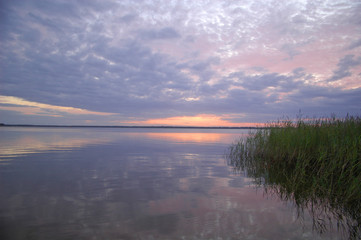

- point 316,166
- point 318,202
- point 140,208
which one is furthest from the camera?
point 316,166

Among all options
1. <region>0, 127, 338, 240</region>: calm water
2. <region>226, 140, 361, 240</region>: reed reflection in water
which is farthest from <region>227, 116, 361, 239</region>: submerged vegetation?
<region>0, 127, 338, 240</region>: calm water

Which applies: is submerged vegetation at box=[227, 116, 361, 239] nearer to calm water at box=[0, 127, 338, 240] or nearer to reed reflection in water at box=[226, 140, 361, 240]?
reed reflection in water at box=[226, 140, 361, 240]

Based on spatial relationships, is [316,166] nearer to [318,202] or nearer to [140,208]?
[318,202]

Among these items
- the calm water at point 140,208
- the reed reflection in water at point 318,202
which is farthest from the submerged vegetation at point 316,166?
the calm water at point 140,208

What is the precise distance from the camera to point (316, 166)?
7.66 meters

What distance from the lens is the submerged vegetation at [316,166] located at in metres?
5.21

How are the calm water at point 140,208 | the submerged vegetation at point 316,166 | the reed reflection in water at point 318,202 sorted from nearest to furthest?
the calm water at point 140,208, the reed reflection in water at point 318,202, the submerged vegetation at point 316,166

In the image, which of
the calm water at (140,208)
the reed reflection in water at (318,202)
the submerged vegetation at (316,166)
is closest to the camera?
the calm water at (140,208)

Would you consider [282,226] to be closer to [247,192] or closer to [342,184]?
[247,192]

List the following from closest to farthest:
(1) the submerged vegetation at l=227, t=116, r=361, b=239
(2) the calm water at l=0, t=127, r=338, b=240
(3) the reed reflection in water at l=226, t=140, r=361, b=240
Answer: (2) the calm water at l=0, t=127, r=338, b=240 < (3) the reed reflection in water at l=226, t=140, r=361, b=240 < (1) the submerged vegetation at l=227, t=116, r=361, b=239

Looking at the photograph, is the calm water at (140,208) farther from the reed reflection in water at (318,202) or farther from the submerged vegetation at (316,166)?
the submerged vegetation at (316,166)

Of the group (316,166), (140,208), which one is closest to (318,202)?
(316,166)

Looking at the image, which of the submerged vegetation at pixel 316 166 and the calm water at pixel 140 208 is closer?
the calm water at pixel 140 208

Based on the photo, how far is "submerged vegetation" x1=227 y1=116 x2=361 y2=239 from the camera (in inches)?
205
